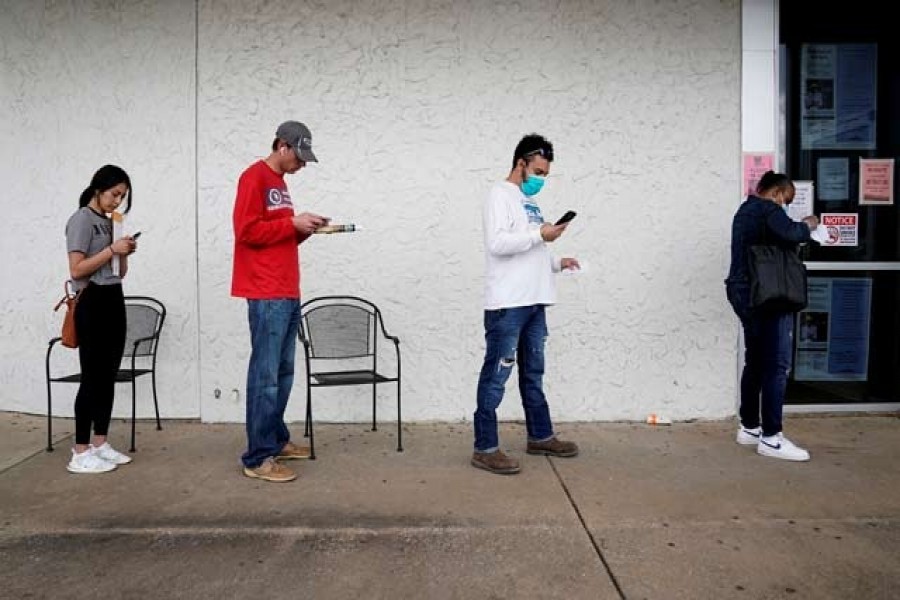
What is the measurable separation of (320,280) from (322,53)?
1547mm

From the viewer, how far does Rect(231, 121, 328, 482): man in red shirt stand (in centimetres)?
366

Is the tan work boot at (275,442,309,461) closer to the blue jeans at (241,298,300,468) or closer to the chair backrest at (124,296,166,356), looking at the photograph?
the blue jeans at (241,298,300,468)

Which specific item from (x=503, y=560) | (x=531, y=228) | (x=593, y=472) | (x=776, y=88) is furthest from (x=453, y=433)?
(x=776, y=88)

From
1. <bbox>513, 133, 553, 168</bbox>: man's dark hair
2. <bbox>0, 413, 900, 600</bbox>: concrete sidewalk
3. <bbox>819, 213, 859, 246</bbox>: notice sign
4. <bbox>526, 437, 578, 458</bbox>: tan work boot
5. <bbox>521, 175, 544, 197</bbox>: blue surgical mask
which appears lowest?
<bbox>0, 413, 900, 600</bbox>: concrete sidewalk

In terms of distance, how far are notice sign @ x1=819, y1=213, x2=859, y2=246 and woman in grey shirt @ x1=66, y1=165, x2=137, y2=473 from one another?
15.2 feet

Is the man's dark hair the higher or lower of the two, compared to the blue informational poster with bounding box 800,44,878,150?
lower

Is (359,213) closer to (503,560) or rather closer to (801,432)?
(503,560)

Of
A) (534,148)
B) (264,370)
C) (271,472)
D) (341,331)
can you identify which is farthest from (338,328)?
(534,148)

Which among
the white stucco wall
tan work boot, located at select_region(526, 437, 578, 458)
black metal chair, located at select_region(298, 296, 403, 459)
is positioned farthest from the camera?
the white stucco wall

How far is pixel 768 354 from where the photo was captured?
4.16 metres

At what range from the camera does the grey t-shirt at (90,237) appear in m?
3.82

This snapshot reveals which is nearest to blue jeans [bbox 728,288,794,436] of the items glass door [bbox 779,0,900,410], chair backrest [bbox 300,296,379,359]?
glass door [bbox 779,0,900,410]

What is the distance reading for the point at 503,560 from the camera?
290 cm

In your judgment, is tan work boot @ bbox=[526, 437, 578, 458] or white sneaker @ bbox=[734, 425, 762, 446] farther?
white sneaker @ bbox=[734, 425, 762, 446]
